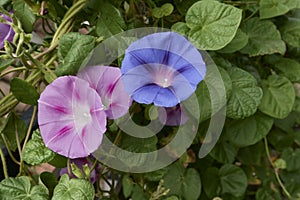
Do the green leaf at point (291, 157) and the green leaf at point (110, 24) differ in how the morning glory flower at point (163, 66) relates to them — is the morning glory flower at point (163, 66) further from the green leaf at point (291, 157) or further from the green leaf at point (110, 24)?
the green leaf at point (291, 157)

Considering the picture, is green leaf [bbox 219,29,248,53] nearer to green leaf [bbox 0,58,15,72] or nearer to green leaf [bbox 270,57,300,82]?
green leaf [bbox 270,57,300,82]

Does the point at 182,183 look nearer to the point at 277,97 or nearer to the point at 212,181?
the point at 212,181

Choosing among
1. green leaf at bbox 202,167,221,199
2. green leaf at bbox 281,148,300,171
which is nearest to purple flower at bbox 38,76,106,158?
green leaf at bbox 202,167,221,199

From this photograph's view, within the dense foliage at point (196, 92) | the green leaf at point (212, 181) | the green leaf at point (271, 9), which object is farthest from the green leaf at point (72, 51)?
the green leaf at point (212, 181)

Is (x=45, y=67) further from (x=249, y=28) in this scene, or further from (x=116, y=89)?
(x=249, y=28)

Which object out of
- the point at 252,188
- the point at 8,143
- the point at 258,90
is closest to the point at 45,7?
the point at 8,143

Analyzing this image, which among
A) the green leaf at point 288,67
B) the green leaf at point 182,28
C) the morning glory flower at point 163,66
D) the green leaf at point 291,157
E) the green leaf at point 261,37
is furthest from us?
the green leaf at point 291,157
